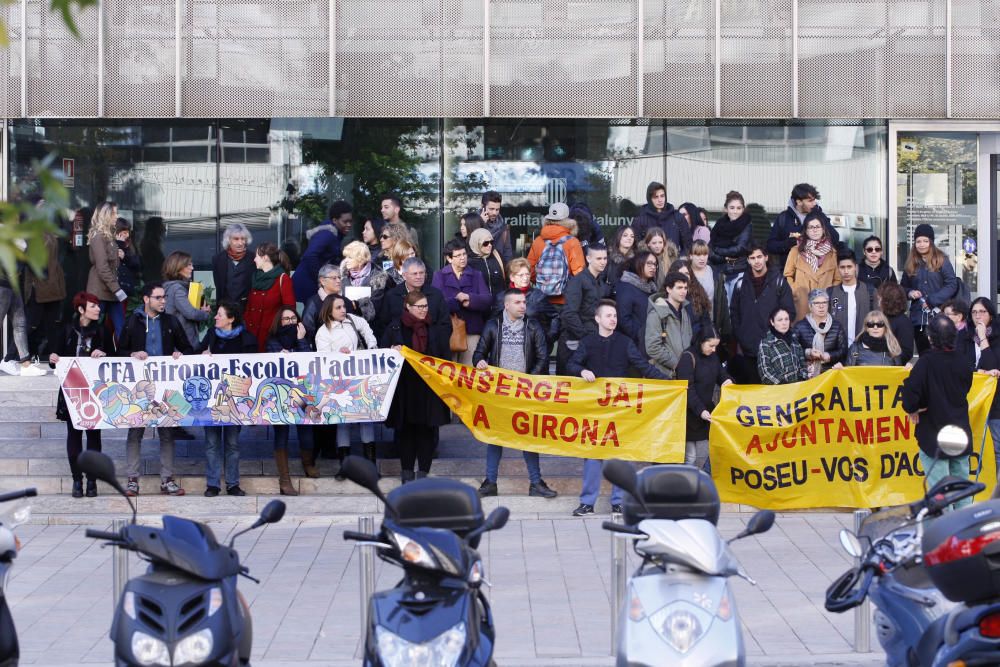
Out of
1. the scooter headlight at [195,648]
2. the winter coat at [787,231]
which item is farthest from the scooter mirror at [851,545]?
the winter coat at [787,231]

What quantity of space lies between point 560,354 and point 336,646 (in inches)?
220

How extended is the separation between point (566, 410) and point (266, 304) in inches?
128

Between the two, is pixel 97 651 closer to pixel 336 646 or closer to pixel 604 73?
pixel 336 646

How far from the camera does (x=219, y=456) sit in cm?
1434

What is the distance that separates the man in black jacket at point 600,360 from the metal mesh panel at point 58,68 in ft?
24.9

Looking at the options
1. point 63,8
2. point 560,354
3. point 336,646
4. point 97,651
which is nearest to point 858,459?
point 560,354

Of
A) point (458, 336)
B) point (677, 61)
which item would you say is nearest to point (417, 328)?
point (458, 336)

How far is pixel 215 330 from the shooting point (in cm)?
1448

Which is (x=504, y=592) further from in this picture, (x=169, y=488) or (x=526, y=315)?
(x=169, y=488)

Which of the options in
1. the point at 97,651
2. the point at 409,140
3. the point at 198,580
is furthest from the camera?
the point at 409,140

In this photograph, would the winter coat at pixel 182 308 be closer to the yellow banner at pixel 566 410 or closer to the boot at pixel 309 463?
the boot at pixel 309 463

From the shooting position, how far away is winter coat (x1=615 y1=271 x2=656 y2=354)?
14828 mm

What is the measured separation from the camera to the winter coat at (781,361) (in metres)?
14.1

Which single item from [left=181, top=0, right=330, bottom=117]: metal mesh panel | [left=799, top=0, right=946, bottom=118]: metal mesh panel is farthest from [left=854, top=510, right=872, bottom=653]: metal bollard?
[left=181, top=0, right=330, bottom=117]: metal mesh panel
